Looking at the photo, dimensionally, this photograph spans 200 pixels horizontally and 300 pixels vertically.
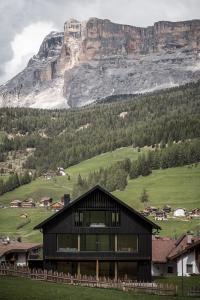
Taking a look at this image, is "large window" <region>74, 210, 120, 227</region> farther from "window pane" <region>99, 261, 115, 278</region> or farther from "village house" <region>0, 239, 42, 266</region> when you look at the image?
"village house" <region>0, 239, 42, 266</region>

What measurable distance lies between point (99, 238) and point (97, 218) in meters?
2.13

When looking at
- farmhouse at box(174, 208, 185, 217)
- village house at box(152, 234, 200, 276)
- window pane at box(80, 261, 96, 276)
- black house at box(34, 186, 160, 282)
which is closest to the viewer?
black house at box(34, 186, 160, 282)

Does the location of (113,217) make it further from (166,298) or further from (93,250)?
(166,298)

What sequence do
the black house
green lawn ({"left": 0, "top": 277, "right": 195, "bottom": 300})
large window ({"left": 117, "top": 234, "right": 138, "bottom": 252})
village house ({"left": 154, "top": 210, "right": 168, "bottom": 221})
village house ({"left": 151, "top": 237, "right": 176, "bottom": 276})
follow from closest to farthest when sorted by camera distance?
1. green lawn ({"left": 0, "top": 277, "right": 195, "bottom": 300})
2. the black house
3. large window ({"left": 117, "top": 234, "right": 138, "bottom": 252})
4. village house ({"left": 151, "top": 237, "right": 176, "bottom": 276})
5. village house ({"left": 154, "top": 210, "right": 168, "bottom": 221})

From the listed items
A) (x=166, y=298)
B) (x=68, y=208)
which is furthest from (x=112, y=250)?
(x=166, y=298)

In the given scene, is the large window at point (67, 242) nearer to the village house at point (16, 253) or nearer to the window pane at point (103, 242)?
the window pane at point (103, 242)

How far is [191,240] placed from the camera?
3521 inches

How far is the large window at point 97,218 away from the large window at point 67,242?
1.55 m

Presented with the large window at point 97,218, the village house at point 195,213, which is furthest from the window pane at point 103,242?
the village house at point 195,213

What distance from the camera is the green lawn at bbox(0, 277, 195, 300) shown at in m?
47.1

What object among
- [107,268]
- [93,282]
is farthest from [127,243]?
[93,282]

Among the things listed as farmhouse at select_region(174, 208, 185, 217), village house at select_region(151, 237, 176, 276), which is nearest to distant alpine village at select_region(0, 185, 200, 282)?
village house at select_region(151, 237, 176, 276)

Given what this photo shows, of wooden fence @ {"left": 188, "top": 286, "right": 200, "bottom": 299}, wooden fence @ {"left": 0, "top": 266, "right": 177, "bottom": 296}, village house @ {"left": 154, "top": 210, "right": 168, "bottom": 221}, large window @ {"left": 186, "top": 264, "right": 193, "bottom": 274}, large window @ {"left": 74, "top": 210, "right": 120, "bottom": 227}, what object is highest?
village house @ {"left": 154, "top": 210, "right": 168, "bottom": 221}

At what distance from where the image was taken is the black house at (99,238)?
71.8 meters
